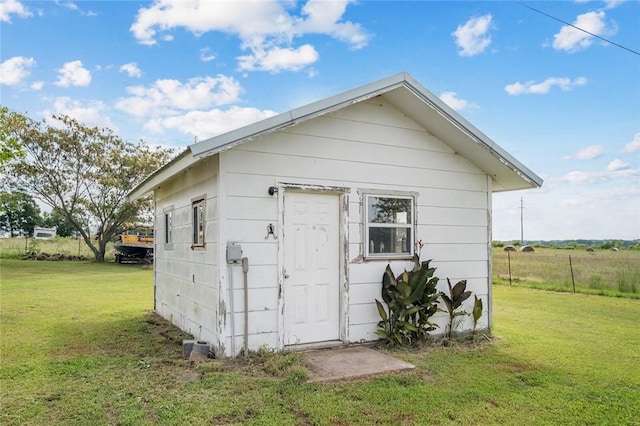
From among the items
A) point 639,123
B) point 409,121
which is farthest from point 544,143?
point 409,121

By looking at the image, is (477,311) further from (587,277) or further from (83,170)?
(83,170)

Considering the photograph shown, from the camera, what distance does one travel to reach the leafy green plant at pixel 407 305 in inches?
242

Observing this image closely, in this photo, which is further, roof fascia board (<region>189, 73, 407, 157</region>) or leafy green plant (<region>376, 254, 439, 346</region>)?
leafy green plant (<region>376, 254, 439, 346</region>)

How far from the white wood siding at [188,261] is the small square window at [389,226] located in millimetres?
2142

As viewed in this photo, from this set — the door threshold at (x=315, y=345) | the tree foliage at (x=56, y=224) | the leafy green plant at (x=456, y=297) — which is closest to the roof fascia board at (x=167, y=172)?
the door threshold at (x=315, y=345)

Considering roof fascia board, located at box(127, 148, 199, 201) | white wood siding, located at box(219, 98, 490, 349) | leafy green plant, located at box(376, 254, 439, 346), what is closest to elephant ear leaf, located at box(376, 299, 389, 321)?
leafy green plant, located at box(376, 254, 439, 346)

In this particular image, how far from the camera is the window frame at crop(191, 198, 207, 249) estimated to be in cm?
620

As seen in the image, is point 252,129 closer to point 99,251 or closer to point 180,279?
point 180,279

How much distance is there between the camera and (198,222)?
21.4 ft

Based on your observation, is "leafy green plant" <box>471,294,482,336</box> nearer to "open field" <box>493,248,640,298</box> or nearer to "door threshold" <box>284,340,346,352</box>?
"door threshold" <box>284,340,346,352</box>

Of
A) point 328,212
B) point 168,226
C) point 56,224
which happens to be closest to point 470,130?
point 328,212

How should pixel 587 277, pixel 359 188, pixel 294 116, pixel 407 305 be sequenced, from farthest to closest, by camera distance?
pixel 587 277, pixel 359 188, pixel 407 305, pixel 294 116

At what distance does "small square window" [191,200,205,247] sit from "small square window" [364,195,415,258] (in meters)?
2.27

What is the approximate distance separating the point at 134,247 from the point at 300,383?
21730 millimetres
